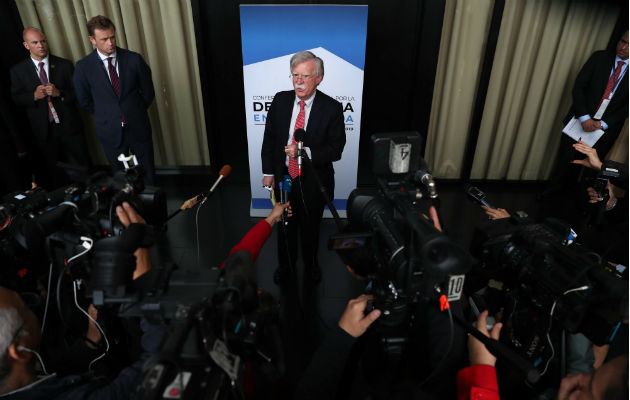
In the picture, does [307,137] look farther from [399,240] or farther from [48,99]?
[48,99]

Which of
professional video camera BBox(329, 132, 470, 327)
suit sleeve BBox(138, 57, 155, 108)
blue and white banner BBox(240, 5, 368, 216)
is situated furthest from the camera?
suit sleeve BBox(138, 57, 155, 108)

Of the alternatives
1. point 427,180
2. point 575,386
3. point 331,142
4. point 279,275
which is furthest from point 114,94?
point 575,386

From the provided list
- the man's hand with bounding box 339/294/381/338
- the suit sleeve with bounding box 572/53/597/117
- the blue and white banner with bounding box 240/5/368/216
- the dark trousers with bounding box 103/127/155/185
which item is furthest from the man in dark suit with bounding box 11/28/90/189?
the suit sleeve with bounding box 572/53/597/117

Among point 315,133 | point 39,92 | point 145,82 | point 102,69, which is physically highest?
point 102,69

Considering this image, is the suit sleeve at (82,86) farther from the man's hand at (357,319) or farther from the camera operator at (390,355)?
the man's hand at (357,319)

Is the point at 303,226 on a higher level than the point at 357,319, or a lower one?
lower

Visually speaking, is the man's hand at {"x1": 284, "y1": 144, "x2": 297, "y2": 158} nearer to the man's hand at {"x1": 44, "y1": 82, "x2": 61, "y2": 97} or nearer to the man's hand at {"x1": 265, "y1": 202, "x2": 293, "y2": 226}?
the man's hand at {"x1": 265, "y1": 202, "x2": 293, "y2": 226}

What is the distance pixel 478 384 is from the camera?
1188 mm

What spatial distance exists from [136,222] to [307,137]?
Result: 146cm

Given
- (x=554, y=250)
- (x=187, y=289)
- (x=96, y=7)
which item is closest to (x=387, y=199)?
(x=554, y=250)

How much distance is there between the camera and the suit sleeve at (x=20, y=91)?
12.3ft

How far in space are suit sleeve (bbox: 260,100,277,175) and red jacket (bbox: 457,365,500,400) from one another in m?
1.98

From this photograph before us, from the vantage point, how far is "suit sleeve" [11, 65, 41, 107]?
3.74 m

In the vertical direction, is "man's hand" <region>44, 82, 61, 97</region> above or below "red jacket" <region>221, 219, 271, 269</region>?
above
